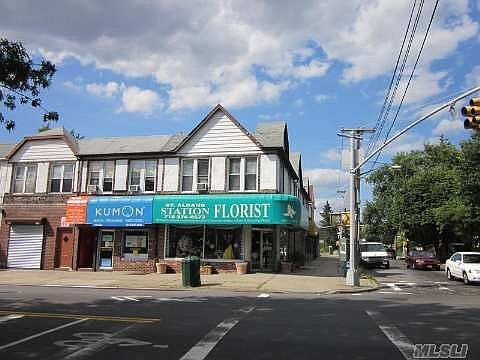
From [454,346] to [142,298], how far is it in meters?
9.74

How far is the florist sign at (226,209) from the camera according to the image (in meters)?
24.4

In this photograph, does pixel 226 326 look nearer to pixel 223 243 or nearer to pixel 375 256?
pixel 223 243

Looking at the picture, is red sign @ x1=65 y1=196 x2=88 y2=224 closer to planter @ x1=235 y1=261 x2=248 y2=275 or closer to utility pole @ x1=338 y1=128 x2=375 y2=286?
planter @ x1=235 y1=261 x2=248 y2=275

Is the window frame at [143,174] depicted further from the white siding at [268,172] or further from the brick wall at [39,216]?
the white siding at [268,172]

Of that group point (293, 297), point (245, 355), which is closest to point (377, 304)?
point (293, 297)

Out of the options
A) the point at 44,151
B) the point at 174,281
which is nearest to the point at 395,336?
the point at 174,281

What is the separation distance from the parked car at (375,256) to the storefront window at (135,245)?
54.3ft

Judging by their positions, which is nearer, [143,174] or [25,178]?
[143,174]

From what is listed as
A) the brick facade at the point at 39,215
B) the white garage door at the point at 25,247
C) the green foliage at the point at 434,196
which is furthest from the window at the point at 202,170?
the green foliage at the point at 434,196

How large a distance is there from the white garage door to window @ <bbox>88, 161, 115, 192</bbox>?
4.07 m

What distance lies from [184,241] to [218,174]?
160 inches

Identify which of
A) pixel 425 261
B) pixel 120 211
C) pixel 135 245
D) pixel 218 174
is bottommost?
pixel 425 261

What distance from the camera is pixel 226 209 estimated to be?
82.0ft

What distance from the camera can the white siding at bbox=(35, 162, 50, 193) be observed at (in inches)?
1153
